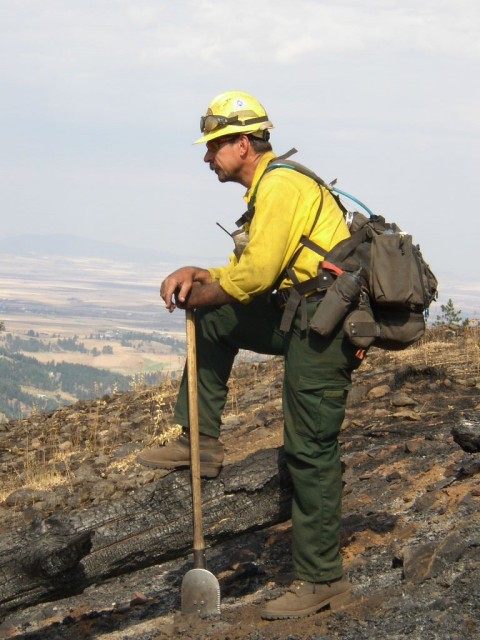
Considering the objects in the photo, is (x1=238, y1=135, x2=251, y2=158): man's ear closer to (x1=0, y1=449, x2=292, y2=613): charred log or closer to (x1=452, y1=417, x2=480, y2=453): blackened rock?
(x1=0, y1=449, x2=292, y2=613): charred log

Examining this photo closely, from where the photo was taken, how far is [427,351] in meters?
13.5

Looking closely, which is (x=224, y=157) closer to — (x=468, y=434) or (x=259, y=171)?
(x=259, y=171)

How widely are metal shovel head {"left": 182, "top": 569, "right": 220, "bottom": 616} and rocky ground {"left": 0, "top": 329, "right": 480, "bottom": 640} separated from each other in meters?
0.11

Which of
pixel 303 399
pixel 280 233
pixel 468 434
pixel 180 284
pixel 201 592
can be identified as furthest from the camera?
pixel 468 434

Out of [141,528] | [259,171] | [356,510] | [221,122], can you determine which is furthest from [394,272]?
[356,510]

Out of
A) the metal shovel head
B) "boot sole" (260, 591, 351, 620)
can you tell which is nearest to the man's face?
the metal shovel head

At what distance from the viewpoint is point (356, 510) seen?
7371mm

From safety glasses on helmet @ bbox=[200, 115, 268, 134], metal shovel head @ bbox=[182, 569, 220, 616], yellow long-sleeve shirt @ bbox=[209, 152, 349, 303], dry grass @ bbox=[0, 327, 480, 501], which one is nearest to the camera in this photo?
yellow long-sleeve shirt @ bbox=[209, 152, 349, 303]

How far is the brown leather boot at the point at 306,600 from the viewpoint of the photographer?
548 cm

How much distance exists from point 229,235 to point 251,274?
1.63 feet

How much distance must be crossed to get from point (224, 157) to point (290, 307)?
3.20ft

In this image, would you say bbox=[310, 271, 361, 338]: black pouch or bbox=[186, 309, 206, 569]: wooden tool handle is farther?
bbox=[186, 309, 206, 569]: wooden tool handle

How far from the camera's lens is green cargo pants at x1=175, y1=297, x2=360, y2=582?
17.6ft

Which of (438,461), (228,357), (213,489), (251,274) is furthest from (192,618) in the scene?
(438,461)
